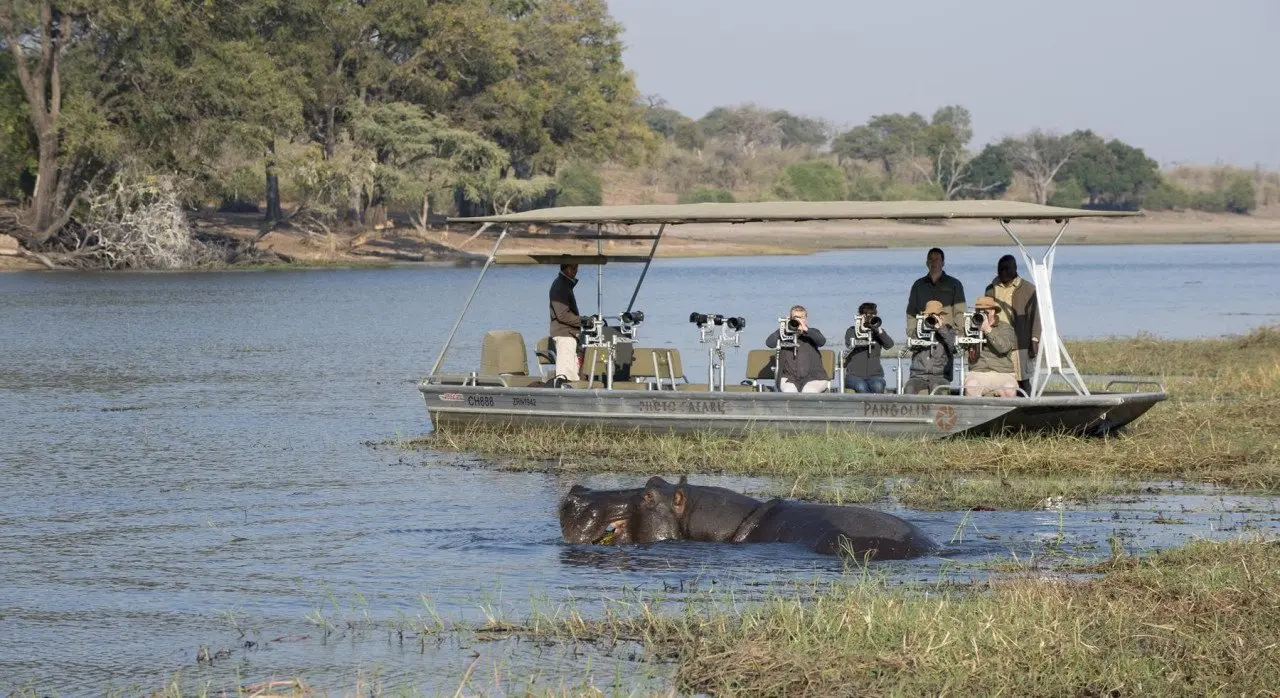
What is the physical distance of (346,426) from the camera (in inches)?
734

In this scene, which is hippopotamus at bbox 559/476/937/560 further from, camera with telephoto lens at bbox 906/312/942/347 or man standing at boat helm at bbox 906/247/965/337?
man standing at boat helm at bbox 906/247/965/337

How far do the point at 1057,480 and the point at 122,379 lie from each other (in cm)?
1566

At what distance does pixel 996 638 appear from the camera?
7297mm

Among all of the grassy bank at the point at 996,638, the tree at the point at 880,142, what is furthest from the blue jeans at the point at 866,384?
the tree at the point at 880,142

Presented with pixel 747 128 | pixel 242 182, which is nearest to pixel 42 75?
pixel 242 182

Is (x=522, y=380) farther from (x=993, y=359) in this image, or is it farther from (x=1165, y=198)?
(x=1165, y=198)

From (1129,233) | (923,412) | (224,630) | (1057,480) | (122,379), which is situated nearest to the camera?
(224,630)

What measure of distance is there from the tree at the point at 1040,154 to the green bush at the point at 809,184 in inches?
588

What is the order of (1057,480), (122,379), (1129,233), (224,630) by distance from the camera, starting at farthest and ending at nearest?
(1129,233) → (122,379) → (1057,480) → (224,630)

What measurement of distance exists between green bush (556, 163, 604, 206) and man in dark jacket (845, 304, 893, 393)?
68406 millimetres

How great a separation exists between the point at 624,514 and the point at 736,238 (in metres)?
77.9

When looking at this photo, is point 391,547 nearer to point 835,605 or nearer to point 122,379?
point 835,605

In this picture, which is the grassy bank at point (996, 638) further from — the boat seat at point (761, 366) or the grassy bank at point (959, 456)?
the boat seat at point (761, 366)

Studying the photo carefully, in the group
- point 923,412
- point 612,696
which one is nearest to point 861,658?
point 612,696
